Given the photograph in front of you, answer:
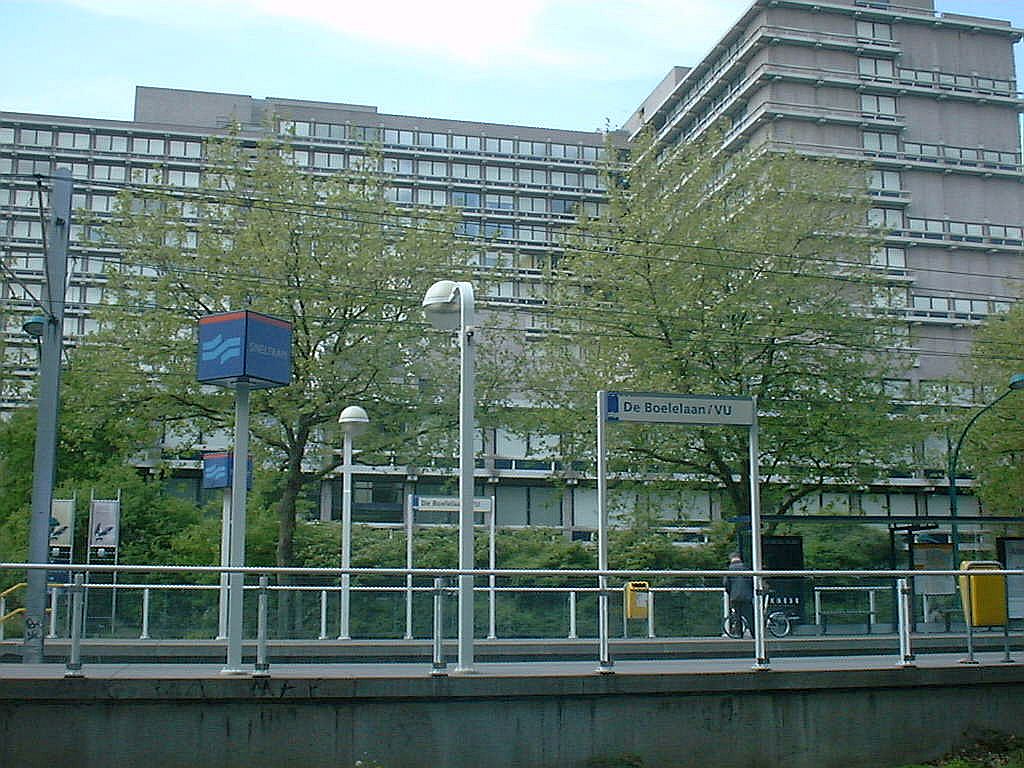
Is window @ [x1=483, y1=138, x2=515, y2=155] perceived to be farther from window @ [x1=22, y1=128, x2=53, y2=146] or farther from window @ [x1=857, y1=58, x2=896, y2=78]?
window @ [x1=22, y1=128, x2=53, y2=146]

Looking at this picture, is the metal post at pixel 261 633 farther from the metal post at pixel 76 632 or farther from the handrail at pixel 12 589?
the handrail at pixel 12 589

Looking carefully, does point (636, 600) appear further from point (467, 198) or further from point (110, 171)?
point (467, 198)

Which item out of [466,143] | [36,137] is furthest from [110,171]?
[466,143]

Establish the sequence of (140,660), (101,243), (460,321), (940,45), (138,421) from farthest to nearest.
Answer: (940,45) < (101,243) < (138,421) < (460,321) < (140,660)

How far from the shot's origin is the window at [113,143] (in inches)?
3378

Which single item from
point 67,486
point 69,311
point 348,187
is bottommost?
point 67,486

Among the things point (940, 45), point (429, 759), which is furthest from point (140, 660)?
point (940, 45)

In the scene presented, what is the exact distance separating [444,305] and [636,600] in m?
4.51

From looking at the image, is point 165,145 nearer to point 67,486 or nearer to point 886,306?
A: point 67,486

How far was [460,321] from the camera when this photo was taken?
1608cm

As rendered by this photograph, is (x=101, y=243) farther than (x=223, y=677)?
Yes

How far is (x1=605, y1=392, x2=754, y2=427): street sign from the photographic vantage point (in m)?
21.5

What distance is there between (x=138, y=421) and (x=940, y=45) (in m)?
64.2

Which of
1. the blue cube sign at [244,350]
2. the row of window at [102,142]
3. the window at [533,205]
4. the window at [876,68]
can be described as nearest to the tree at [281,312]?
the blue cube sign at [244,350]
